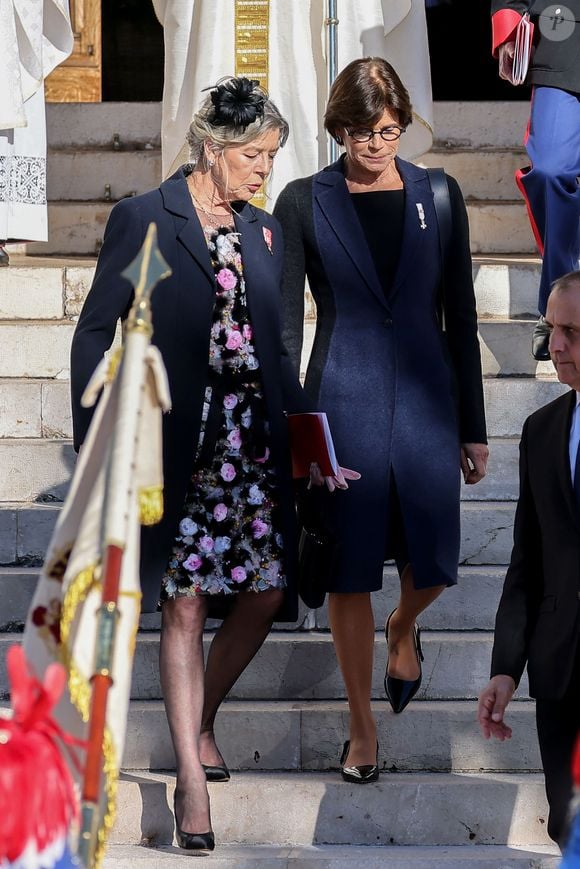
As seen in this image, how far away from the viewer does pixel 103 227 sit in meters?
8.12

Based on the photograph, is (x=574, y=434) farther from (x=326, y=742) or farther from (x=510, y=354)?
(x=510, y=354)

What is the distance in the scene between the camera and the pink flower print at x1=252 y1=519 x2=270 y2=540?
4031mm

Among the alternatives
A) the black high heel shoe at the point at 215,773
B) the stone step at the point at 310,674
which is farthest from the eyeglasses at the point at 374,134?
the black high heel shoe at the point at 215,773

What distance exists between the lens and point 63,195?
8.28 meters

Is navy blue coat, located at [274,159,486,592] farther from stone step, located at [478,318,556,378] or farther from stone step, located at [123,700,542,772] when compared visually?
stone step, located at [478,318,556,378]

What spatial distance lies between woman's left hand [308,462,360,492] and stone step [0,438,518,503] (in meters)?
1.61

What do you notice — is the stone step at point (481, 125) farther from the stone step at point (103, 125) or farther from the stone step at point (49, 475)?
the stone step at point (49, 475)

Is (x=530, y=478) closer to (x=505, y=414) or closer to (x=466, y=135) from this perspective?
(x=505, y=414)

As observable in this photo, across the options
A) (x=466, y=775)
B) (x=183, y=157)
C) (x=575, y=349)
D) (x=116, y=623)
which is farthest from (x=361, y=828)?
(x=183, y=157)

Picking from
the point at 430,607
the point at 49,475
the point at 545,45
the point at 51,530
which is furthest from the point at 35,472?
the point at 545,45

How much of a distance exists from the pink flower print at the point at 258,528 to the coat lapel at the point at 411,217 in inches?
29.3

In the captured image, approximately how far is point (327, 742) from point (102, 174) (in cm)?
452

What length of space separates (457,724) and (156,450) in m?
2.40

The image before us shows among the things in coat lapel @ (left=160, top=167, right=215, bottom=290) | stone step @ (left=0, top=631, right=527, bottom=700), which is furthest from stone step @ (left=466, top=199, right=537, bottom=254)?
coat lapel @ (left=160, top=167, right=215, bottom=290)
